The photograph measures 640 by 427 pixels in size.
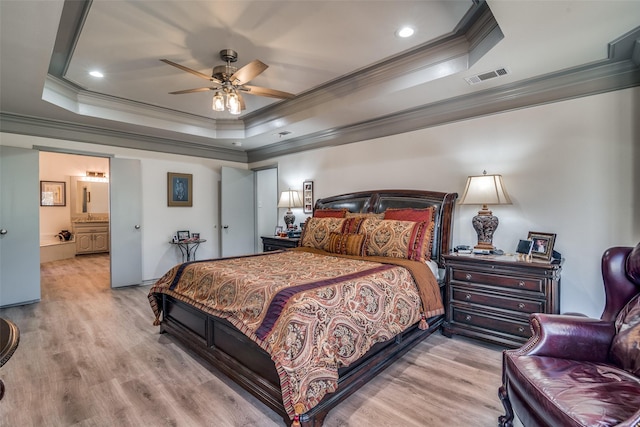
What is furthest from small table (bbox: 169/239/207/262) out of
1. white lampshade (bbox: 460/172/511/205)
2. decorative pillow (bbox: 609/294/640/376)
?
decorative pillow (bbox: 609/294/640/376)

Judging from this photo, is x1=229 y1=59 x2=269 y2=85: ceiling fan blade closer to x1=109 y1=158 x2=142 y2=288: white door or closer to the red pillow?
the red pillow

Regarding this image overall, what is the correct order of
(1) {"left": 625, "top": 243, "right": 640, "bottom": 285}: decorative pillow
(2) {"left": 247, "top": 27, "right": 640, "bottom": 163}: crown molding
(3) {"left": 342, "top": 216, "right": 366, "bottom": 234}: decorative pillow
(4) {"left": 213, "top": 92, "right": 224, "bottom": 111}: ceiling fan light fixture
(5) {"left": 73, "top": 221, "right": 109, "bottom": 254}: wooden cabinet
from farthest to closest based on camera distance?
(5) {"left": 73, "top": 221, "right": 109, "bottom": 254}: wooden cabinet < (3) {"left": 342, "top": 216, "right": 366, "bottom": 234}: decorative pillow < (4) {"left": 213, "top": 92, "right": 224, "bottom": 111}: ceiling fan light fixture < (2) {"left": 247, "top": 27, "right": 640, "bottom": 163}: crown molding < (1) {"left": 625, "top": 243, "right": 640, "bottom": 285}: decorative pillow

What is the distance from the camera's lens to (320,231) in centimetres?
388

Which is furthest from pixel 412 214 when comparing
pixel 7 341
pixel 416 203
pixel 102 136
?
pixel 102 136

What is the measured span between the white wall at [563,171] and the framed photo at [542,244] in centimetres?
17

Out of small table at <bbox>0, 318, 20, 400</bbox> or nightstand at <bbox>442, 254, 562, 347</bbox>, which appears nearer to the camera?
small table at <bbox>0, 318, 20, 400</bbox>

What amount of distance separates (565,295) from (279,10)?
3570mm

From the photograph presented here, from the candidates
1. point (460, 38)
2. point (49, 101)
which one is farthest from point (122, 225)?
point (460, 38)

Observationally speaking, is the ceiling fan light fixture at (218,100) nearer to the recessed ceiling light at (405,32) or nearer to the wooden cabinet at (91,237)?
the recessed ceiling light at (405,32)

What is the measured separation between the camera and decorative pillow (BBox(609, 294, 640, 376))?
60.2 inches

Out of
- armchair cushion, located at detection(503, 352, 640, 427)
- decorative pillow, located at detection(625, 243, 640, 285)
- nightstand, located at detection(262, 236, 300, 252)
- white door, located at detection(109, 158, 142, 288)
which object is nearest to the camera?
armchair cushion, located at detection(503, 352, 640, 427)

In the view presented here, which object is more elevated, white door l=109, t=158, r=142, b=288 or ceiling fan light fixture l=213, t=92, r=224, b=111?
ceiling fan light fixture l=213, t=92, r=224, b=111

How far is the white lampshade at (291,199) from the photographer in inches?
205

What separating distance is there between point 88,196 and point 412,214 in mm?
9500
